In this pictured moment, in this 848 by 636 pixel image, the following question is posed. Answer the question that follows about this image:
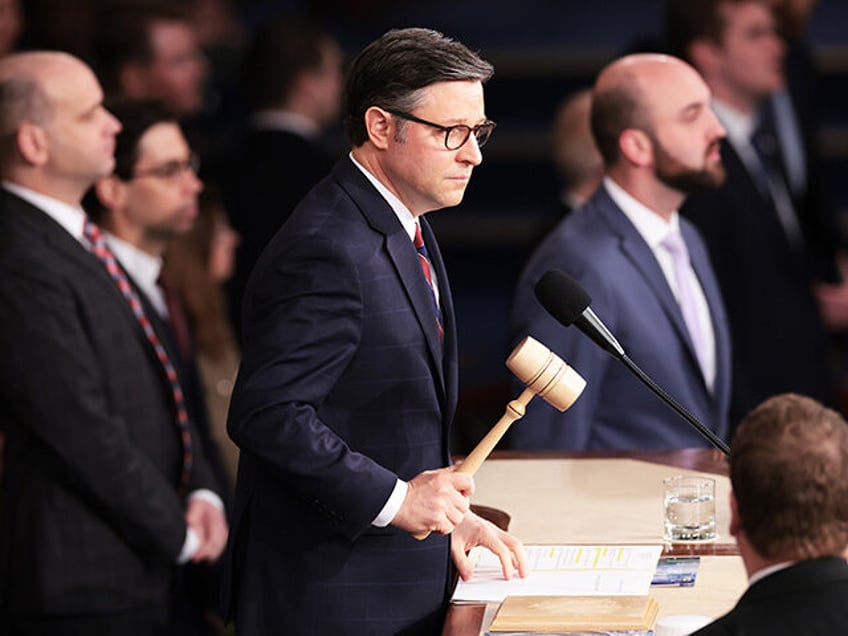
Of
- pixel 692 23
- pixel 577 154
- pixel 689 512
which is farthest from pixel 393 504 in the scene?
pixel 692 23

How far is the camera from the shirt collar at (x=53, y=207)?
3.74 m

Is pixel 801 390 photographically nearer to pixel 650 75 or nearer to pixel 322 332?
pixel 650 75

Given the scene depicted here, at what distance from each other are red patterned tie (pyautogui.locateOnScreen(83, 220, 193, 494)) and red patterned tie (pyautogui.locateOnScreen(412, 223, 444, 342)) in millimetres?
1224

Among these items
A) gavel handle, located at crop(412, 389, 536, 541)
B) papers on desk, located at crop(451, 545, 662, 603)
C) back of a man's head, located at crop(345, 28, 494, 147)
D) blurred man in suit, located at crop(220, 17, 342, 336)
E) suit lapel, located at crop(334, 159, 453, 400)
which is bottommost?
blurred man in suit, located at crop(220, 17, 342, 336)

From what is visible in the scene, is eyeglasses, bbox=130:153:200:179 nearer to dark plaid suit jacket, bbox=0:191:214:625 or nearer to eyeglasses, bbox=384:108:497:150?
dark plaid suit jacket, bbox=0:191:214:625

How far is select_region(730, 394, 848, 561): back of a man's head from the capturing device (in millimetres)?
1964

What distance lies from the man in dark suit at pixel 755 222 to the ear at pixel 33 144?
5.94ft

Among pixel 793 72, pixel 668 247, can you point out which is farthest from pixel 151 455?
pixel 793 72

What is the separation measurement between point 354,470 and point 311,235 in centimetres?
37

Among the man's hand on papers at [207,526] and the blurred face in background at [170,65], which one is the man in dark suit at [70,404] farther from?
the blurred face in background at [170,65]

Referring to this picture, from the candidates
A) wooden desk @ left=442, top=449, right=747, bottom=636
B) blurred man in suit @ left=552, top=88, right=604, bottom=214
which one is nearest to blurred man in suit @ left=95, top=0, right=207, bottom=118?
blurred man in suit @ left=552, top=88, right=604, bottom=214

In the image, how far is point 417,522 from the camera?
252cm

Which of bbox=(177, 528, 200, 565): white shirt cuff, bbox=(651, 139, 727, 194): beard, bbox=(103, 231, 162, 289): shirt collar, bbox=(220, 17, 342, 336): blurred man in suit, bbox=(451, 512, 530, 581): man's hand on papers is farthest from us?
bbox=(220, 17, 342, 336): blurred man in suit

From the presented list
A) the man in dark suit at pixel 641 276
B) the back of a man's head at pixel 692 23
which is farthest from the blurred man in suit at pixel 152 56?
the man in dark suit at pixel 641 276
